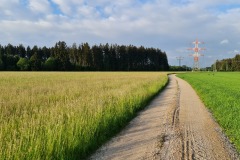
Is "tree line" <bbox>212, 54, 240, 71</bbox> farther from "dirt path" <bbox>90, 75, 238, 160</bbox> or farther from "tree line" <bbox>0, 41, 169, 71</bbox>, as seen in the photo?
"dirt path" <bbox>90, 75, 238, 160</bbox>

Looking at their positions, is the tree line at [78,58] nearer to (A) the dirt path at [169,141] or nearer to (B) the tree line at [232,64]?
(B) the tree line at [232,64]

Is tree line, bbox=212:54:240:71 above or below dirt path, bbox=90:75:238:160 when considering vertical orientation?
above

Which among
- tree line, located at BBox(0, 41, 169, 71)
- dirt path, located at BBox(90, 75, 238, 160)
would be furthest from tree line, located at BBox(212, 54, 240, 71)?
dirt path, located at BBox(90, 75, 238, 160)

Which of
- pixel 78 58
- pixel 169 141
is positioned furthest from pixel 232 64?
pixel 169 141

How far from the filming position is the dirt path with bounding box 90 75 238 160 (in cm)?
741

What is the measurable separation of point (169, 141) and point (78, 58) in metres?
127

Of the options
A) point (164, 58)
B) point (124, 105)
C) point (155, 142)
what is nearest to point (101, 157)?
point (155, 142)

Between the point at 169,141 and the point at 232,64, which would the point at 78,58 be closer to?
the point at 232,64

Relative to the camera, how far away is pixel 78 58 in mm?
133875

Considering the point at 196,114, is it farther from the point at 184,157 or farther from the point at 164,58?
the point at 164,58

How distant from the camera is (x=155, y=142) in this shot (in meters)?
8.55

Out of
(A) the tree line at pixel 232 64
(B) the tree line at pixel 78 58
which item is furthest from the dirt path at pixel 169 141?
(A) the tree line at pixel 232 64

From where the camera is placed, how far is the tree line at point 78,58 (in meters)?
114

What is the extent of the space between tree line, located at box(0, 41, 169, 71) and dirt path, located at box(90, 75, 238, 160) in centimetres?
10518
